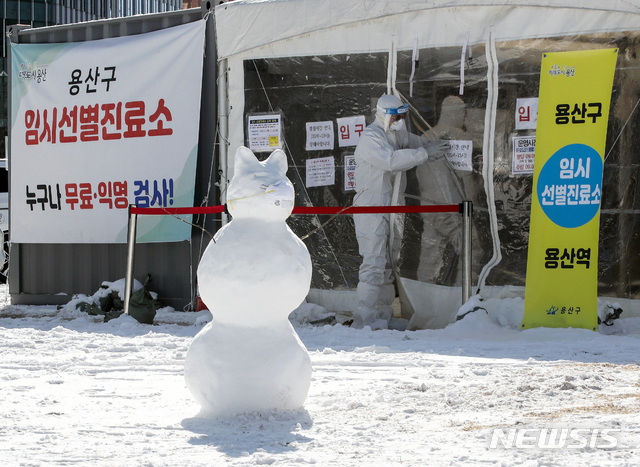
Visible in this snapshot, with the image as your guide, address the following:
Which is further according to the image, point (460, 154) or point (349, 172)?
point (349, 172)

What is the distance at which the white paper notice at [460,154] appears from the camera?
890 centimetres

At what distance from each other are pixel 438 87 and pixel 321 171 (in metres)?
1.45

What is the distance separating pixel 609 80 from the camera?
25.6ft

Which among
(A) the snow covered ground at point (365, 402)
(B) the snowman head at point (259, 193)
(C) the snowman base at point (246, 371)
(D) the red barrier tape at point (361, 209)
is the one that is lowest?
(A) the snow covered ground at point (365, 402)

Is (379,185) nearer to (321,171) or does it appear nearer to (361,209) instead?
(361,209)

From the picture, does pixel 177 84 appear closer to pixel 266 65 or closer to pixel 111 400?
pixel 266 65

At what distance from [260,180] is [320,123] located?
468 centimetres

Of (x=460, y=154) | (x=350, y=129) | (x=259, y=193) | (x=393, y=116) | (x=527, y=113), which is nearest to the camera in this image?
(x=259, y=193)

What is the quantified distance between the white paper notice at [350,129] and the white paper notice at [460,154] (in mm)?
927

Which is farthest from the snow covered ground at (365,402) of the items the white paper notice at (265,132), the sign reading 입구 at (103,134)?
the sign reading 입구 at (103,134)

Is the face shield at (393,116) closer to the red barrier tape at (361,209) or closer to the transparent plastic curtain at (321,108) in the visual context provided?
the transparent plastic curtain at (321,108)

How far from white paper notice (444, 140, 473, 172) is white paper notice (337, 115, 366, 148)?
0.93m

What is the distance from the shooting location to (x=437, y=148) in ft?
29.2

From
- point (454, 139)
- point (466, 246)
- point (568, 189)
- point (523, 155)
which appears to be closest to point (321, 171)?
point (454, 139)
